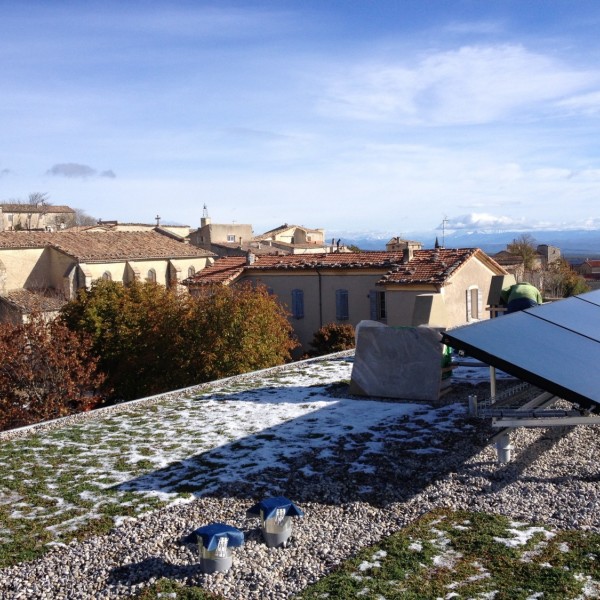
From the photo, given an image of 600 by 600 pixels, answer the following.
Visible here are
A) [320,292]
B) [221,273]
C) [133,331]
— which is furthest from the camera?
[221,273]

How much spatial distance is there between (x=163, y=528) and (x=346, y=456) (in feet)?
12.7

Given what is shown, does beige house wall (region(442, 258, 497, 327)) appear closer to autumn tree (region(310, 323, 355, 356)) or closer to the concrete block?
autumn tree (region(310, 323, 355, 356))

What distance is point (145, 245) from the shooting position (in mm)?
55188

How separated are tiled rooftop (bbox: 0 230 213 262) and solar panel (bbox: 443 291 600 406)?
41.6 metres

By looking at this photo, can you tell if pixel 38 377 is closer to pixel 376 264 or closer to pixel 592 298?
pixel 592 298

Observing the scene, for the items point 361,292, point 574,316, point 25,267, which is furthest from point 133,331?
point 25,267

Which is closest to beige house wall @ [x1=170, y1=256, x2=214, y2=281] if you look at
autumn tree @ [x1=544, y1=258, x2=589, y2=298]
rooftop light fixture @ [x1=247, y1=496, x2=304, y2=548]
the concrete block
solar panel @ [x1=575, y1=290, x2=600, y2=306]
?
autumn tree @ [x1=544, y1=258, x2=589, y2=298]

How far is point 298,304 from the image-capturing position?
4419 centimetres

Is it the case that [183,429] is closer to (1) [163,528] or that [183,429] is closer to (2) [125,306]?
(1) [163,528]

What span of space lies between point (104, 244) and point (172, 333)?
2637 centimetres

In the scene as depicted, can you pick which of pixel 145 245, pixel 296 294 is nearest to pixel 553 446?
pixel 296 294

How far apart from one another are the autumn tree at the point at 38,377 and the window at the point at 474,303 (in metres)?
22.2

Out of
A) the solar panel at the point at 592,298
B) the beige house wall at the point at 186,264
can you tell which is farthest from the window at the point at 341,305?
the solar panel at the point at 592,298

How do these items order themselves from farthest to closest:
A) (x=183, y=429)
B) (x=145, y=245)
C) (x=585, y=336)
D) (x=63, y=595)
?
(x=145, y=245) < (x=183, y=429) < (x=585, y=336) < (x=63, y=595)
